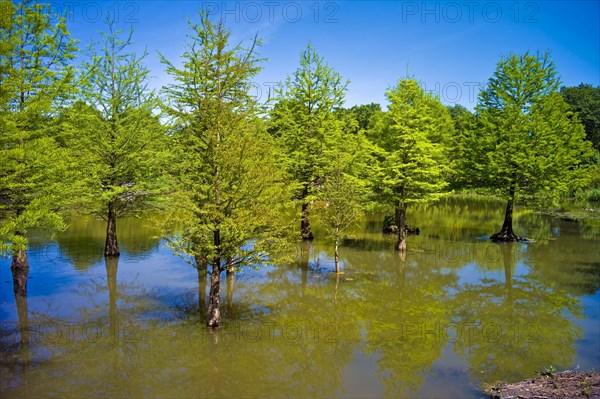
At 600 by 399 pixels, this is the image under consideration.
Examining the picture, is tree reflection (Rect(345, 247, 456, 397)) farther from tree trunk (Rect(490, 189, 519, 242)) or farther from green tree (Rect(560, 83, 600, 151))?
green tree (Rect(560, 83, 600, 151))

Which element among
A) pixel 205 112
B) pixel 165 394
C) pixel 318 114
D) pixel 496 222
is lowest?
pixel 165 394

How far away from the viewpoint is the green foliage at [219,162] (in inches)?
599

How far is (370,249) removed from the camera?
30.9m

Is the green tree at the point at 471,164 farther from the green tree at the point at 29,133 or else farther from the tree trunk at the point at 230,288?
the green tree at the point at 29,133

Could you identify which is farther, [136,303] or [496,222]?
[496,222]

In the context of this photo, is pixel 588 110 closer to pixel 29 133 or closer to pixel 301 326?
pixel 301 326

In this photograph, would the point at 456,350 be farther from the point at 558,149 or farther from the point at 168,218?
the point at 558,149

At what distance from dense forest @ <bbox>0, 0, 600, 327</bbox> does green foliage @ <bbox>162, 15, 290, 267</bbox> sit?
63 millimetres

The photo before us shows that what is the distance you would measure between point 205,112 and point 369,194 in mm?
17810

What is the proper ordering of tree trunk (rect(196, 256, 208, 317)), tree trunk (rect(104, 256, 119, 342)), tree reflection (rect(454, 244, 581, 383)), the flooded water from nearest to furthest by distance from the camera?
the flooded water, tree reflection (rect(454, 244, 581, 383)), tree trunk (rect(104, 256, 119, 342)), tree trunk (rect(196, 256, 208, 317))

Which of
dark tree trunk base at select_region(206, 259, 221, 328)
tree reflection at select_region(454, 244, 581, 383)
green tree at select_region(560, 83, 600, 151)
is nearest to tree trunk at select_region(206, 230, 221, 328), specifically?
dark tree trunk base at select_region(206, 259, 221, 328)

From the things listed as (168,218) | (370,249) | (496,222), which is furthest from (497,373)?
(496,222)

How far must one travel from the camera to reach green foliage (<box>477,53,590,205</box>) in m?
33.8

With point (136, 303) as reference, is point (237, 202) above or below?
above
